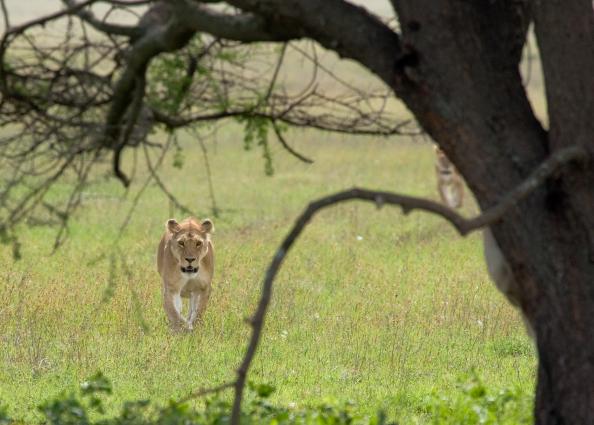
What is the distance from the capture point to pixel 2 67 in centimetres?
705

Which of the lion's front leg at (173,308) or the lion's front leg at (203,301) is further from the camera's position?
the lion's front leg at (203,301)

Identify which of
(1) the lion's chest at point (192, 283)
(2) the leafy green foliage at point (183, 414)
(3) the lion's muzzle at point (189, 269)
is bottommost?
(2) the leafy green foliage at point (183, 414)

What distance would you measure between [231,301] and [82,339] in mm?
2245

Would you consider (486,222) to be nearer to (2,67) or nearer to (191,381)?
(2,67)

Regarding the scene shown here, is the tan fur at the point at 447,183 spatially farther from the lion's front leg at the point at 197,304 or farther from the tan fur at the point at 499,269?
→ the tan fur at the point at 499,269

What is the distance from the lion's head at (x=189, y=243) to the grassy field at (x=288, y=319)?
44 cm

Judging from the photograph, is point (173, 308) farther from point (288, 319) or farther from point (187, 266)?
point (288, 319)

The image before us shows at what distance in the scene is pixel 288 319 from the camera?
41.0 ft

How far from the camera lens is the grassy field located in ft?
32.6

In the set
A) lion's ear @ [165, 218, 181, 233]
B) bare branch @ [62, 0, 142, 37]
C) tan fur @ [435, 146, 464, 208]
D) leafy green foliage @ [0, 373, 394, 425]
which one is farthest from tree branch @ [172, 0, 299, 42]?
tan fur @ [435, 146, 464, 208]

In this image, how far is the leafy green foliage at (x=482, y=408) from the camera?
7738mm

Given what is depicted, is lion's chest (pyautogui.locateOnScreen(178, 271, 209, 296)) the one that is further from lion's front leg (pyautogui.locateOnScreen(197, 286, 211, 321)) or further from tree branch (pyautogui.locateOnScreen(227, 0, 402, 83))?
tree branch (pyautogui.locateOnScreen(227, 0, 402, 83))

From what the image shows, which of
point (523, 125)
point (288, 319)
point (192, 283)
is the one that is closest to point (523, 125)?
point (523, 125)

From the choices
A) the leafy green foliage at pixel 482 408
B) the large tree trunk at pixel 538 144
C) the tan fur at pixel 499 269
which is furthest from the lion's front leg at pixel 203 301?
the large tree trunk at pixel 538 144
